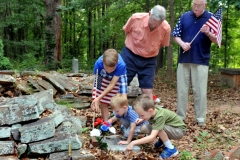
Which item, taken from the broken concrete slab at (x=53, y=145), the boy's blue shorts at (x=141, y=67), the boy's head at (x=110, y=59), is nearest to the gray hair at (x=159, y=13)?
the boy's blue shorts at (x=141, y=67)

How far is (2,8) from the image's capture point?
64.7 ft

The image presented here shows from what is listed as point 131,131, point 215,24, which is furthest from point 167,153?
point 215,24

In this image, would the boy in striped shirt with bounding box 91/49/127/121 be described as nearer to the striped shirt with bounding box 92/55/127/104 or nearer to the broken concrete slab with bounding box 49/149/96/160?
the striped shirt with bounding box 92/55/127/104

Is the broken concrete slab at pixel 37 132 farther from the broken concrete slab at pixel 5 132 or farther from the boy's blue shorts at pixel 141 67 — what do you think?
the boy's blue shorts at pixel 141 67

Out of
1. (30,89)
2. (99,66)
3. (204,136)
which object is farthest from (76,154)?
(30,89)

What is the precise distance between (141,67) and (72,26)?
24158mm

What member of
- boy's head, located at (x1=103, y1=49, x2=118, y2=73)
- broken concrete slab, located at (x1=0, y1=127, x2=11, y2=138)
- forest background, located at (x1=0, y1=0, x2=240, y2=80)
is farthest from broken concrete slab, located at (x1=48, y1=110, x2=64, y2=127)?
forest background, located at (x1=0, y1=0, x2=240, y2=80)

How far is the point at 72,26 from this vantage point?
2791cm

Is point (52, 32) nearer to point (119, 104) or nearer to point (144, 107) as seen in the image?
point (119, 104)

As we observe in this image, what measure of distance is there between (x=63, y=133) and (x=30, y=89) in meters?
2.17

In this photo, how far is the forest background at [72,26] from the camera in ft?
37.0

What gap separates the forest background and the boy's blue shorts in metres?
4.10

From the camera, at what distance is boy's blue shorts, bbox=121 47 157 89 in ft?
15.2

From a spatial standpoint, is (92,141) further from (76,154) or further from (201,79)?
(201,79)
